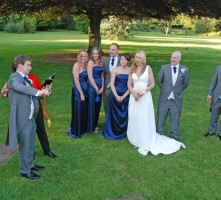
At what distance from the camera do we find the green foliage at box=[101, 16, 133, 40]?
4412 cm

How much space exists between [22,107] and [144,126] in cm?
307

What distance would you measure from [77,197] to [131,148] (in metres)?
2.46

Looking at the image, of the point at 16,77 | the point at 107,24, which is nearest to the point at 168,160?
the point at 16,77

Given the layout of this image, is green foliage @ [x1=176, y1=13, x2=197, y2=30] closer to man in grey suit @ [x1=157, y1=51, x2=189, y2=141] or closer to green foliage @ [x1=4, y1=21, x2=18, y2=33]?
man in grey suit @ [x1=157, y1=51, x2=189, y2=141]

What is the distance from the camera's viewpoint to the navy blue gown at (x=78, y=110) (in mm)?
8336

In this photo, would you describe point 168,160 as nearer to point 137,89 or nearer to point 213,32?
point 137,89

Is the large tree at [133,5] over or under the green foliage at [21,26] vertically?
over

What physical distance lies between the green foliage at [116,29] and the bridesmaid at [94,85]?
3580 centimetres

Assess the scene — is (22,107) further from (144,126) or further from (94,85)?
(144,126)

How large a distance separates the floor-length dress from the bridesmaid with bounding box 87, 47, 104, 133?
400mm

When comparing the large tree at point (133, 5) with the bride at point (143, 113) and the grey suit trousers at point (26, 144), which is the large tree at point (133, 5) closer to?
the bride at point (143, 113)

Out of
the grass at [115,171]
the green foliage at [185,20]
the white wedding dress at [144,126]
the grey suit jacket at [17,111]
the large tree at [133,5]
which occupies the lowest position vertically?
the grass at [115,171]

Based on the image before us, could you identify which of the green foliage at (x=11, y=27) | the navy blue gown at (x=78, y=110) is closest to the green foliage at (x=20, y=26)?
the green foliage at (x=11, y=27)

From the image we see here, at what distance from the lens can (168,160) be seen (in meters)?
7.11
